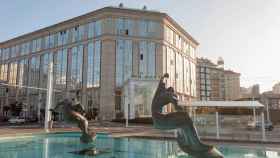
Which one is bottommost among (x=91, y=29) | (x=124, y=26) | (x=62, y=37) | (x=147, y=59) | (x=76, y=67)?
(x=76, y=67)

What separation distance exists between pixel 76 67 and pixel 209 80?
68.3m

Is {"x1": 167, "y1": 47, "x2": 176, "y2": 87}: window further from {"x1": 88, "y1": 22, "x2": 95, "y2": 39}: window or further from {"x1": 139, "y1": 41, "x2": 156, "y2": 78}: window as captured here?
{"x1": 88, "y1": 22, "x2": 95, "y2": 39}: window

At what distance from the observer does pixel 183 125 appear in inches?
342

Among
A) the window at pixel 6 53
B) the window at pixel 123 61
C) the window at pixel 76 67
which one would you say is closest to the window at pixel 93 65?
the window at pixel 76 67

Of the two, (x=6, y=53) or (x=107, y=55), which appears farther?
(x=6, y=53)

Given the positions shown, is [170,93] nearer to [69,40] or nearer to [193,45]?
[69,40]

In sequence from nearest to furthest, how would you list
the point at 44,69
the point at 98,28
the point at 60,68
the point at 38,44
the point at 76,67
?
1. the point at 98,28
2. the point at 76,67
3. the point at 60,68
4. the point at 44,69
5. the point at 38,44

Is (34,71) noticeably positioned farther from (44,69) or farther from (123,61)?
(123,61)

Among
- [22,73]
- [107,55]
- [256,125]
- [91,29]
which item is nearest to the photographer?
[256,125]

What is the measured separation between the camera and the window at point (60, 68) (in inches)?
2048

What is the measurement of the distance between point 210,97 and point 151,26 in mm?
64032

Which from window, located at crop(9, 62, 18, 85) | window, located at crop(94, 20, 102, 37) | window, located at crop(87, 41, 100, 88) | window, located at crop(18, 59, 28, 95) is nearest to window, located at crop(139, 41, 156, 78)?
window, located at crop(87, 41, 100, 88)

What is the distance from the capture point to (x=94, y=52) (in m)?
47.2

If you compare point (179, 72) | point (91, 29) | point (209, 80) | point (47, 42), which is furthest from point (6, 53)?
point (209, 80)
